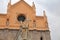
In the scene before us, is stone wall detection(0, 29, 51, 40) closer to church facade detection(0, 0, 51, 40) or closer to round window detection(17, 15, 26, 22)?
church facade detection(0, 0, 51, 40)

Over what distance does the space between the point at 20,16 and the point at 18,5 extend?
2.14m

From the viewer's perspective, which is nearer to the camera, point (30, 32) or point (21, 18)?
point (30, 32)

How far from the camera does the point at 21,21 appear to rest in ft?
74.1

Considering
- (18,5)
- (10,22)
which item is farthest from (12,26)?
(18,5)

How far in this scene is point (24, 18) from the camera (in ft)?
82.6

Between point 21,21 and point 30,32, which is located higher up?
point 21,21

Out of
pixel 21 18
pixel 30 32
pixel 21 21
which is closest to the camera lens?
pixel 21 21

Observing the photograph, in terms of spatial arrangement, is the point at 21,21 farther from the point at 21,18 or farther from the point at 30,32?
the point at 21,18

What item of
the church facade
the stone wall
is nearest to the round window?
the church facade

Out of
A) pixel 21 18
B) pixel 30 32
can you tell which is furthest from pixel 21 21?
pixel 21 18

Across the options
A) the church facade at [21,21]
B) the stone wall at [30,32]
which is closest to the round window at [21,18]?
the church facade at [21,21]

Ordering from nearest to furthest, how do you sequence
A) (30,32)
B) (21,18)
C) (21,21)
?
(21,21), (30,32), (21,18)

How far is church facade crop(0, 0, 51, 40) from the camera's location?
2294cm

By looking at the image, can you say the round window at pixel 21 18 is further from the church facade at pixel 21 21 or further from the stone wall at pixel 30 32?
the stone wall at pixel 30 32
